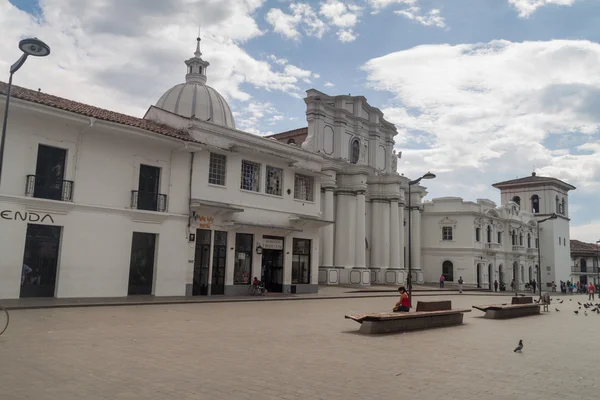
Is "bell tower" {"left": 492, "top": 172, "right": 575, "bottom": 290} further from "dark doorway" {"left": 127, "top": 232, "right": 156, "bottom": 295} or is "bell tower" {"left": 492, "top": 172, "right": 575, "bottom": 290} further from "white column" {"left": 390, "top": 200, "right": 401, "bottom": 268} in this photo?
"dark doorway" {"left": 127, "top": 232, "right": 156, "bottom": 295}

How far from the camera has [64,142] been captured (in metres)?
19.2

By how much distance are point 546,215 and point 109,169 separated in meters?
60.6

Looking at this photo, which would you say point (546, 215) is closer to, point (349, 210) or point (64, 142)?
point (349, 210)

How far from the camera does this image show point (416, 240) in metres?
48.8

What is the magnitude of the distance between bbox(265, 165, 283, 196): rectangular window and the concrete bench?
13.1m

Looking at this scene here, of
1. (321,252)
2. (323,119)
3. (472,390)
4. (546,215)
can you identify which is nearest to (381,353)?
(472,390)

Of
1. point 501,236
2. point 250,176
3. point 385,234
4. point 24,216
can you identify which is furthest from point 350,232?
point 501,236

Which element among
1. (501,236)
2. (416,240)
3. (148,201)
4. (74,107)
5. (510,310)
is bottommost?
(510,310)

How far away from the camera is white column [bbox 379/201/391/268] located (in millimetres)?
42562

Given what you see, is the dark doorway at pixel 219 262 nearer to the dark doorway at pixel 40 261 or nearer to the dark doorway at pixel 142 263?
the dark doorway at pixel 142 263

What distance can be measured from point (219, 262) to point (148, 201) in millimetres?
4770

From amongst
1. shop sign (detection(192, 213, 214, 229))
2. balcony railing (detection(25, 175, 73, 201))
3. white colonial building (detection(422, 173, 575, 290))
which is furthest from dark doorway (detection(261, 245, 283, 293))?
white colonial building (detection(422, 173, 575, 290))

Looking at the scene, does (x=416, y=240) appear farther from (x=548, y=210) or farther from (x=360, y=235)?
(x=548, y=210)

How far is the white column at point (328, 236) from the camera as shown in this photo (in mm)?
37594
